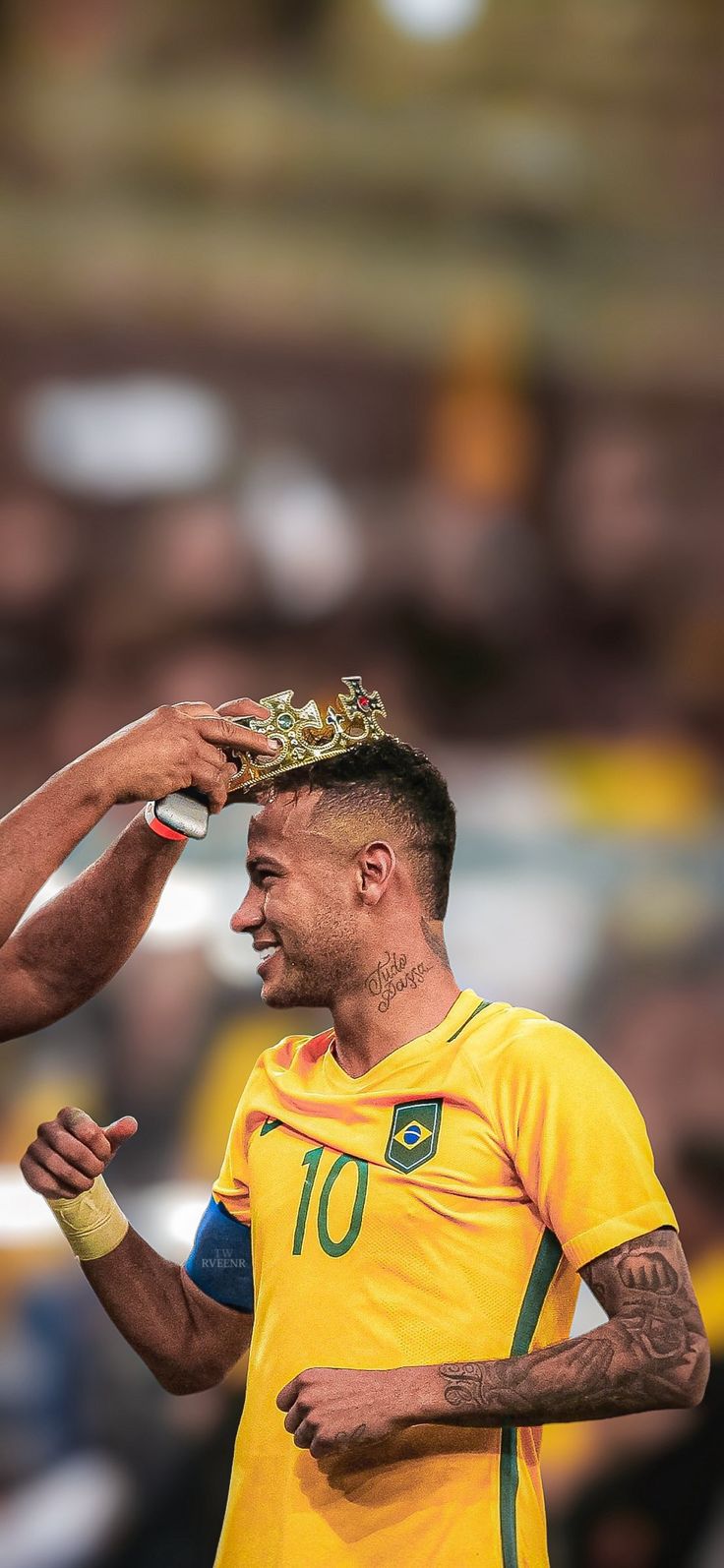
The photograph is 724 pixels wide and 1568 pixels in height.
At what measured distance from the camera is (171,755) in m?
1.91

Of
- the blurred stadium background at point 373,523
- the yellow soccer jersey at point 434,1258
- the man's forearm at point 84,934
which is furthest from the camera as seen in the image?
the blurred stadium background at point 373,523

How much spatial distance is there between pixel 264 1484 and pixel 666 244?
460cm

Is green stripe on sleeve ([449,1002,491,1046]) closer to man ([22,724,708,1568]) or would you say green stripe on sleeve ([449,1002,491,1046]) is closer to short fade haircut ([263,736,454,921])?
man ([22,724,708,1568])

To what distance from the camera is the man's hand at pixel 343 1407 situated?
5.29ft

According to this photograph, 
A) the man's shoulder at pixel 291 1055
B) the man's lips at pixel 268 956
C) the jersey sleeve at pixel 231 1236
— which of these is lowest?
the jersey sleeve at pixel 231 1236

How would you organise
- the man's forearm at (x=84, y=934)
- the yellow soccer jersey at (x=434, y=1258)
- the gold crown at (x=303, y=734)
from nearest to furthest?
the yellow soccer jersey at (x=434, y=1258)
the gold crown at (x=303, y=734)
the man's forearm at (x=84, y=934)

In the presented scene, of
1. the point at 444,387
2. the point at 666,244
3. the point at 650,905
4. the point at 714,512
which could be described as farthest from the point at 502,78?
the point at 650,905

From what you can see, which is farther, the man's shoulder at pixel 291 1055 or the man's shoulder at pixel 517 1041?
the man's shoulder at pixel 291 1055

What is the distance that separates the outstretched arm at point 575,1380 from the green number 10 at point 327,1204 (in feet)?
0.59

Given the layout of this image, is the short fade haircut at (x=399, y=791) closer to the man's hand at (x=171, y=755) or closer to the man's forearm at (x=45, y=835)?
the man's hand at (x=171, y=755)

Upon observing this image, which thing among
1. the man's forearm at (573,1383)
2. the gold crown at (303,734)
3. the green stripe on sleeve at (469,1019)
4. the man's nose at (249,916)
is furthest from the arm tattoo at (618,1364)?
the gold crown at (303,734)

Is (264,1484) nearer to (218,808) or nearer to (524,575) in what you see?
(218,808)

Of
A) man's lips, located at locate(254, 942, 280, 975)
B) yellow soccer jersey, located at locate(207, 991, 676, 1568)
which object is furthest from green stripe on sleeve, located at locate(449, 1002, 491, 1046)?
man's lips, located at locate(254, 942, 280, 975)

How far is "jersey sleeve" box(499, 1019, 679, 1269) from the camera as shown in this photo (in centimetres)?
166
